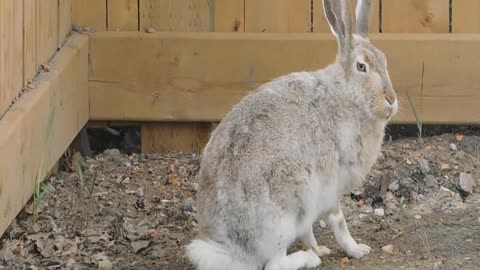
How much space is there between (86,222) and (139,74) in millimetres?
1052

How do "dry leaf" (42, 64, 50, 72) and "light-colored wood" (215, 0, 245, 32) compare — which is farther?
"light-colored wood" (215, 0, 245, 32)

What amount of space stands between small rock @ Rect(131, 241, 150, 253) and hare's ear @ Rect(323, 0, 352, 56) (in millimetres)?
1192

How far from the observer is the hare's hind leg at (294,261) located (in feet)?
15.1

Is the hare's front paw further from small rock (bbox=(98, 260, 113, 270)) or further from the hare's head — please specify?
small rock (bbox=(98, 260, 113, 270))

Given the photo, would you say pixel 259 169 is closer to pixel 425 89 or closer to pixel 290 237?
pixel 290 237

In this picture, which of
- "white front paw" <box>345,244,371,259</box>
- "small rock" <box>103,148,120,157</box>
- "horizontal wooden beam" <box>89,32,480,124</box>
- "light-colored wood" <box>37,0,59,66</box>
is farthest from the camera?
"small rock" <box>103,148,120,157</box>

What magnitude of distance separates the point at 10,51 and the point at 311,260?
1505 mm

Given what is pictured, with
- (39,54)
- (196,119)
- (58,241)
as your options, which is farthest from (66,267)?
(196,119)

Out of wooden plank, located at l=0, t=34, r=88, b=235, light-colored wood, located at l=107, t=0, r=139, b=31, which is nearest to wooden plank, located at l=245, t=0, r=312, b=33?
light-colored wood, located at l=107, t=0, r=139, b=31

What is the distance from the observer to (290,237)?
4582mm

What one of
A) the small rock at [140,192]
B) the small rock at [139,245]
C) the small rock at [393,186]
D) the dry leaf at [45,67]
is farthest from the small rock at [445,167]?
the dry leaf at [45,67]

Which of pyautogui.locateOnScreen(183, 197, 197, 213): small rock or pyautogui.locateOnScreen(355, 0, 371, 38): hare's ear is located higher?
pyautogui.locateOnScreen(355, 0, 371, 38): hare's ear

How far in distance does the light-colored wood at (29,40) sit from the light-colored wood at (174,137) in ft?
3.26

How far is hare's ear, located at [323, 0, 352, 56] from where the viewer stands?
486 centimetres
